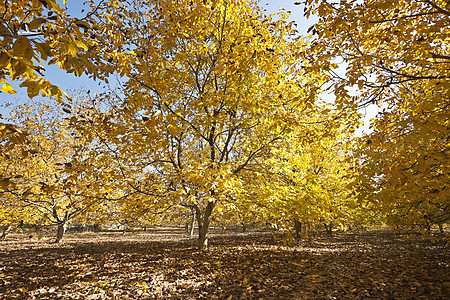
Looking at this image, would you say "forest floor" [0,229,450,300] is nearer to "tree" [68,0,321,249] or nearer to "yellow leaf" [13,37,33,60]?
"tree" [68,0,321,249]

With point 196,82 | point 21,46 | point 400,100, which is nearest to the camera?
point 21,46

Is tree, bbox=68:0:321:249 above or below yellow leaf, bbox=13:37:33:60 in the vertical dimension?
above

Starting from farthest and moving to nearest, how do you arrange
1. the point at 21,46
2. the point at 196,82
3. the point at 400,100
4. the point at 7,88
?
the point at 196,82 < the point at 400,100 < the point at 7,88 < the point at 21,46

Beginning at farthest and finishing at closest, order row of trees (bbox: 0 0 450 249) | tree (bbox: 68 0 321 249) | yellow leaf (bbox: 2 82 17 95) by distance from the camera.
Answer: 1. tree (bbox: 68 0 321 249)
2. row of trees (bbox: 0 0 450 249)
3. yellow leaf (bbox: 2 82 17 95)

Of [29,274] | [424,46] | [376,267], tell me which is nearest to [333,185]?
[376,267]

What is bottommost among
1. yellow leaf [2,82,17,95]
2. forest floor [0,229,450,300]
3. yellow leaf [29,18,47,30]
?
forest floor [0,229,450,300]

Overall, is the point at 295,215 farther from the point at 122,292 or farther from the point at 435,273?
the point at 122,292

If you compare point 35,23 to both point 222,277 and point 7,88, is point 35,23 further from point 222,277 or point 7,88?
point 222,277

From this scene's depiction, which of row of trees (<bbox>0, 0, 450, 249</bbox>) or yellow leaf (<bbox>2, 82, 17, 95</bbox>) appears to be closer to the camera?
yellow leaf (<bbox>2, 82, 17, 95</bbox>)

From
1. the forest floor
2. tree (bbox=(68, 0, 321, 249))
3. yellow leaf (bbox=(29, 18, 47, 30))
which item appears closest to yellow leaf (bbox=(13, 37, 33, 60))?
yellow leaf (bbox=(29, 18, 47, 30))

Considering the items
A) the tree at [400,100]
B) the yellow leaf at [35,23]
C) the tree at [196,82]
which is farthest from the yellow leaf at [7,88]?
the tree at [400,100]

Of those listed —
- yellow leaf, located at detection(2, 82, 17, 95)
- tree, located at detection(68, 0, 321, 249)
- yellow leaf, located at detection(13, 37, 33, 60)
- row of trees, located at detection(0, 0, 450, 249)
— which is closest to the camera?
yellow leaf, located at detection(13, 37, 33, 60)

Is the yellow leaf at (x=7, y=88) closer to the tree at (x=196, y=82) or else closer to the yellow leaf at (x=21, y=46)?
the yellow leaf at (x=21, y=46)

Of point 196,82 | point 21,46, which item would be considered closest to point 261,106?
point 196,82
